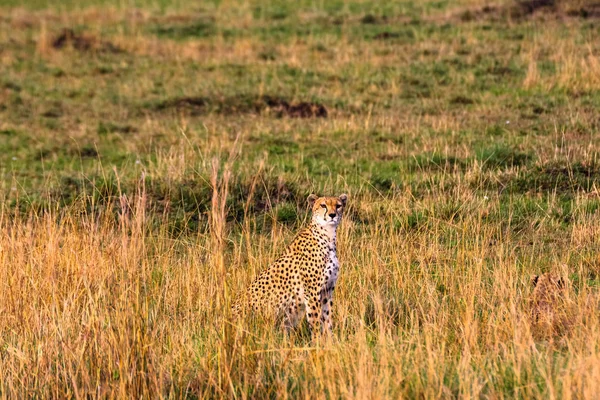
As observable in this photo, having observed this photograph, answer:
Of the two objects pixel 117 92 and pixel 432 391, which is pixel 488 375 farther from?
pixel 117 92

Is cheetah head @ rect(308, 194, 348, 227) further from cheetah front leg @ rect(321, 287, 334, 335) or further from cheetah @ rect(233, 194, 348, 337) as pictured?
cheetah front leg @ rect(321, 287, 334, 335)

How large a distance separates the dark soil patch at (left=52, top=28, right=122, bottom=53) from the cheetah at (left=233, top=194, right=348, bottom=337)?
11.9 meters

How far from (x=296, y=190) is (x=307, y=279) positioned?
3250 mm

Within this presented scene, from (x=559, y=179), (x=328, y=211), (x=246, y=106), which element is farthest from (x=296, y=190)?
(x=246, y=106)

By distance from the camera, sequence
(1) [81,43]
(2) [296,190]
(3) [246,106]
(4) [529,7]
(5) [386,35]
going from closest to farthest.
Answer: (2) [296,190], (3) [246,106], (5) [386,35], (4) [529,7], (1) [81,43]

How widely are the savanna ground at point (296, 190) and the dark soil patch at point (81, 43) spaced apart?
0.06 meters

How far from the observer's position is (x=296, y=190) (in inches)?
334

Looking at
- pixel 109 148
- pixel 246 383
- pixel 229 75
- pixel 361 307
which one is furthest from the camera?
pixel 229 75

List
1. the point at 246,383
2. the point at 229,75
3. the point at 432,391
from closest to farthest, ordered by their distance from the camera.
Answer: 1. the point at 432,391
2. the point at 246,383
3. the point at 229,75

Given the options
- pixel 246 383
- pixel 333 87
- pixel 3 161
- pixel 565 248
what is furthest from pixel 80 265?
pixel 333 87

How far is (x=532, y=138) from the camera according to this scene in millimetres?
10062

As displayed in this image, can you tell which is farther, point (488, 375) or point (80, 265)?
point (80, 265)

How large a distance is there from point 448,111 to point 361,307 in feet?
22.7

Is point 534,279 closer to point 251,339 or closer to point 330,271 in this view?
point 330,271
